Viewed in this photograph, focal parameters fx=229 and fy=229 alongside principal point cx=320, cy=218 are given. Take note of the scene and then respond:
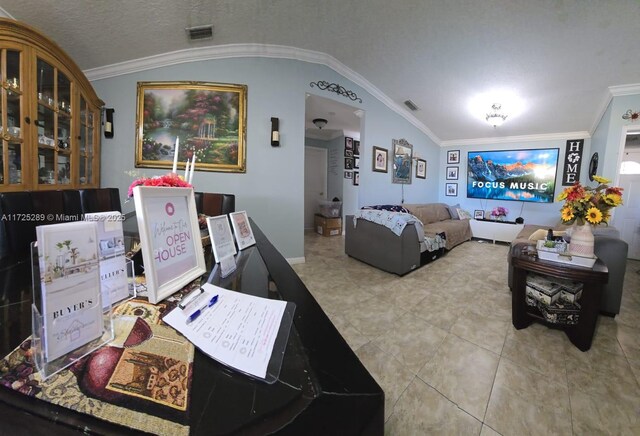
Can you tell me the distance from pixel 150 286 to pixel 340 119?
457cm

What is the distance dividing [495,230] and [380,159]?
2.75m

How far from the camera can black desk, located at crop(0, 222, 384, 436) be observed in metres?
0.27

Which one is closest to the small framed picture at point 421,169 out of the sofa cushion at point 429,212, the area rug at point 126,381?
the sofa cushion at point 429,212

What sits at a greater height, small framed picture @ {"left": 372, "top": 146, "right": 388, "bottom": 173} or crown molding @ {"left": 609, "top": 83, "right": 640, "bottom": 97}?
crown molding @ {"left": 609, "top": 83, "right": 640, "bottom": 97}

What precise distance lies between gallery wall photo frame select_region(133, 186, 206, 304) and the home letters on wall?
6085 mm

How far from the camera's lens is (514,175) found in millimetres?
4668

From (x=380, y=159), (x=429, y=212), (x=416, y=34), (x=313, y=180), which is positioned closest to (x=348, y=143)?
(x=313, y=180)

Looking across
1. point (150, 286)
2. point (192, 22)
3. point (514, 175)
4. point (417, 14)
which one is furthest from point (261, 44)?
point (514, 175)

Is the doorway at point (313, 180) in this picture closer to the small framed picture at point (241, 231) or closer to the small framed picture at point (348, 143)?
the small framed picture at point (348, 143)

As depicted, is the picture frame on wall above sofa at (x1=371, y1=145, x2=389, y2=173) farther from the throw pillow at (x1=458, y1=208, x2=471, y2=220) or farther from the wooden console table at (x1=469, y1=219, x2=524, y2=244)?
the wooden console table at (x1=469, y1=219, x2=524, y2=244)

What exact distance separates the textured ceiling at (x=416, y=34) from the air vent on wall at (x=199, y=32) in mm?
60

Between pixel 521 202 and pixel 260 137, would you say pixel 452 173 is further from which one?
pixel 260 137

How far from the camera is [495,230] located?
14.8 feet

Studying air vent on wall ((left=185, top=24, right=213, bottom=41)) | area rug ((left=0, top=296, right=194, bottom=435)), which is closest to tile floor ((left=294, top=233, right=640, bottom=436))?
area rug ((left=0, top=296, right=194, bottom=435))
